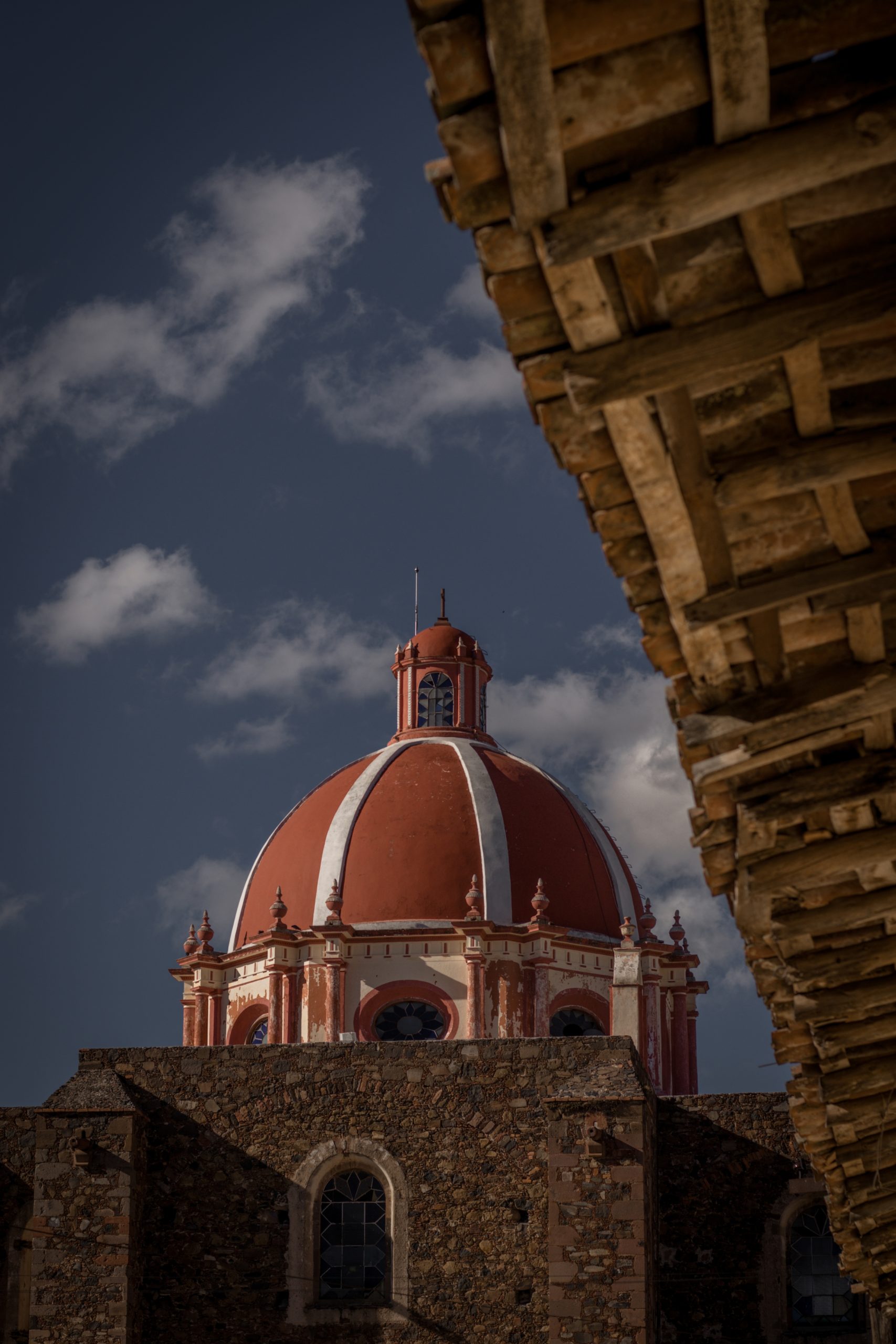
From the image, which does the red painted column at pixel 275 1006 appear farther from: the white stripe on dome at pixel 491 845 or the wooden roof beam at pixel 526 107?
the wooden roof beam at pixel 526 107

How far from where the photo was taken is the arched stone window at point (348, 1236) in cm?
1752

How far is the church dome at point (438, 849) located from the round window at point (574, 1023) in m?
1.31

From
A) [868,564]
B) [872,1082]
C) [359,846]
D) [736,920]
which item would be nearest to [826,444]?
[868,564]

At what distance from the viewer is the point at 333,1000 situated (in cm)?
2555

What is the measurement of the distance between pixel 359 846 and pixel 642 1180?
10963 mm

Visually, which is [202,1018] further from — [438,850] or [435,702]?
[435,702]

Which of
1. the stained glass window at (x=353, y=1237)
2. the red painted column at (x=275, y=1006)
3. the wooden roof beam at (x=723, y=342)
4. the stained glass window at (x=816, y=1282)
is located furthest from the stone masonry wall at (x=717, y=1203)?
the wooden roof beam at (x=723, y=342)

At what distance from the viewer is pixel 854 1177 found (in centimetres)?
903

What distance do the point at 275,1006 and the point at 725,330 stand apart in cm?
2294

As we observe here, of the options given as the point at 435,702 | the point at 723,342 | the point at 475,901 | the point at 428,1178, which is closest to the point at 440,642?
the point at 435,702

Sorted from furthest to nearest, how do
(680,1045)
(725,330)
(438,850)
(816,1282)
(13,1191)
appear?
1. (680,1045)
2. (438,850)
3. (13,1191)
4. (816,1282)
5. (725,330)

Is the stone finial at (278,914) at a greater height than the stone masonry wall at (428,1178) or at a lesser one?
greater

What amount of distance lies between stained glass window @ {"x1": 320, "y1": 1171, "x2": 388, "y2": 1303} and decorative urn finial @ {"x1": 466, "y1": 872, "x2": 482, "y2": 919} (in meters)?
7.92

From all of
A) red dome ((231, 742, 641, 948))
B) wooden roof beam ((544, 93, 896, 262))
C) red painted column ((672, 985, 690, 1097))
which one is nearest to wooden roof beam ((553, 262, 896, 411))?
wooden roof beam ((544, 93, 896, 262))
